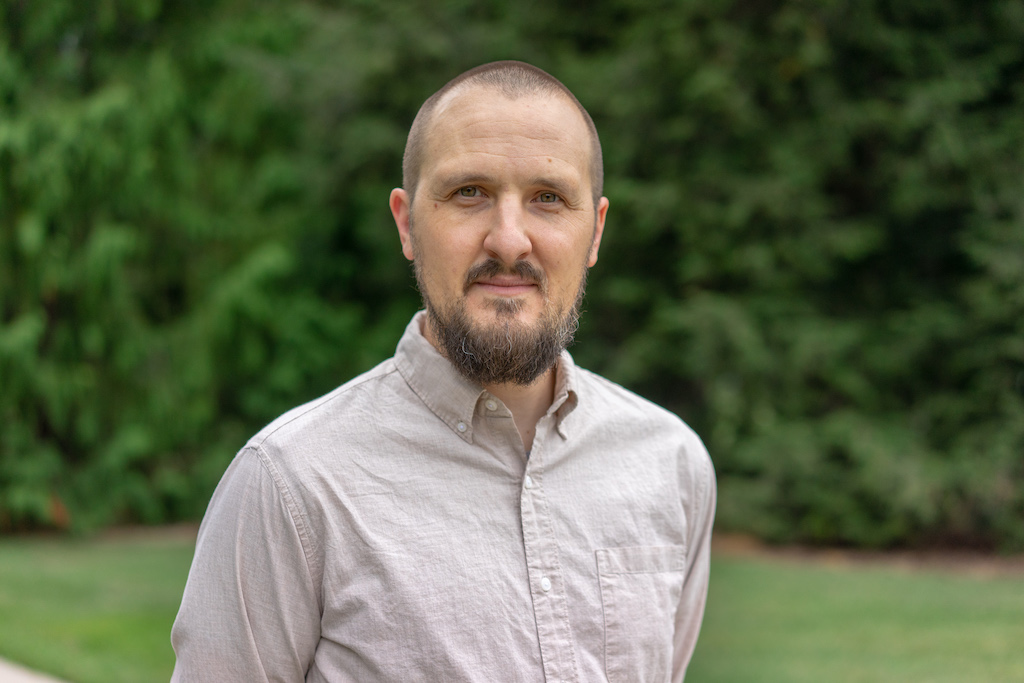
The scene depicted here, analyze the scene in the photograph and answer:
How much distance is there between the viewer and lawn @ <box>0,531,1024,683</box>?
4.47 metres

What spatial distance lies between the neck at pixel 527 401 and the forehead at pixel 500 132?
385 mm

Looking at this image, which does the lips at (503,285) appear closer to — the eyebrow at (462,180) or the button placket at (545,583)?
the eyebrow at (462,180)

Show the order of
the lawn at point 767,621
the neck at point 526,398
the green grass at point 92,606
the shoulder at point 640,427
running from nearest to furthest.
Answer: the neck at point 526,398 → the shoulder at point 640,427 → the green grass at point 92,606 → the lawn at point 767,621

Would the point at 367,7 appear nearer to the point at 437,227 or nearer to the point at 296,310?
the point at 296,310

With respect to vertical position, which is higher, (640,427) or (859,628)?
(640,427)

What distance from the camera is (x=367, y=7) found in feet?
31.0

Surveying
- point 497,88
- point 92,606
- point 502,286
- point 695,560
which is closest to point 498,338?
point 502,286

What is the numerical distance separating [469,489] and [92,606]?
4880mm

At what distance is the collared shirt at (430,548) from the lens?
1357 millimetres

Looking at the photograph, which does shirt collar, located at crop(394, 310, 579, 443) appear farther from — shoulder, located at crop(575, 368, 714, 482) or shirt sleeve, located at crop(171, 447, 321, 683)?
shirt sleeve, located at crop(171, 447, 321, 683)

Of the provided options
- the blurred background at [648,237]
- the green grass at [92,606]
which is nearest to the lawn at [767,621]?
the green grass at [92,606]

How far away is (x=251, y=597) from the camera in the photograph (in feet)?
4.43

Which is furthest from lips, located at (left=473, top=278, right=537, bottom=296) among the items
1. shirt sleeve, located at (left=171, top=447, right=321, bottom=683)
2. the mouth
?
shirt sleeve, located at (left=171, top=447, right=321, bottom=683)

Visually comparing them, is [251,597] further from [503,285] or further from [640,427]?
[640,427]
